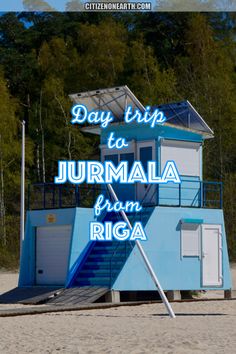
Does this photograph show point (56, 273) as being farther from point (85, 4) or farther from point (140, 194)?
point (85, 4)

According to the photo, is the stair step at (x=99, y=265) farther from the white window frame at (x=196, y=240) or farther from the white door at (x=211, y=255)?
the white door at (x=211, y=255)

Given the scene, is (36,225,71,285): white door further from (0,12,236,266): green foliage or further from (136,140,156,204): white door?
(0,12,236,266): green foliage

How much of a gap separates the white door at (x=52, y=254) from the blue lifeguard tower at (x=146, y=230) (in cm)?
3

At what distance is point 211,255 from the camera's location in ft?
99.9

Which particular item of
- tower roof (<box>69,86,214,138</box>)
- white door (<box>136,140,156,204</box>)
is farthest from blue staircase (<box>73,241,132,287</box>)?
tower roof (<box>69,86,214,138</box>)

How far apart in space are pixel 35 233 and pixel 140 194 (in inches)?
147

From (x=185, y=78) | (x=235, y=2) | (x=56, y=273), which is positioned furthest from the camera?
(x=235, y=2)

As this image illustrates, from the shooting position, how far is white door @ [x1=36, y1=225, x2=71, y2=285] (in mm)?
29891

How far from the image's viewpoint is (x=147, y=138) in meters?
30.2

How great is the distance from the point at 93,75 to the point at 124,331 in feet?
157

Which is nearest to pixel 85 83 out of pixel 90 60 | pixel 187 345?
pixel 90 60

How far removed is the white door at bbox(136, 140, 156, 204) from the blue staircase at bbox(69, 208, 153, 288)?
3.22 ft

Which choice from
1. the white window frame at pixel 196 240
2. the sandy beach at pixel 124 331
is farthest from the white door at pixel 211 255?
the sandy beach at pixel 124 331

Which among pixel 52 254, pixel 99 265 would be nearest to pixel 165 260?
pixel 99 265
